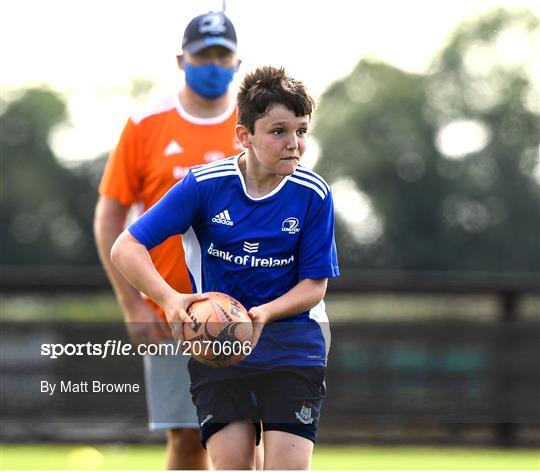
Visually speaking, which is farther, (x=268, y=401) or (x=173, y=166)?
(x=173, y=166)

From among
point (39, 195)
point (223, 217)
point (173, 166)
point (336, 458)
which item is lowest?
point (223, 217)

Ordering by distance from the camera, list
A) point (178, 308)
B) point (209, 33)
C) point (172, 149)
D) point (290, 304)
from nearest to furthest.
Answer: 1. point (178, 308)
2. point (290, 304)
3. point (209, 33)
4. point (172, 149)

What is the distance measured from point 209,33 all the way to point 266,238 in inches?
52.2

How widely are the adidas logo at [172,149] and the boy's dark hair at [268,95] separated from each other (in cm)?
97

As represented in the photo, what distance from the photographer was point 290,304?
4.61 meters

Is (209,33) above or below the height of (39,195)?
below

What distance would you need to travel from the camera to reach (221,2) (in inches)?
244

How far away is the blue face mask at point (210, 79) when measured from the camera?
5660 millimetres

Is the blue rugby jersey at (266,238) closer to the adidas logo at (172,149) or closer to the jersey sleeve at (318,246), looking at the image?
the jersey sleeve at (318,246)

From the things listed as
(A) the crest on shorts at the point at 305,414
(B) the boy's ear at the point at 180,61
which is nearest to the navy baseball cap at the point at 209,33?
(B) the boy's ear at the point at 180,61

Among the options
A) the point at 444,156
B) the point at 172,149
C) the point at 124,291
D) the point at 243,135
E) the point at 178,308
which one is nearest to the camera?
the point at 178,308

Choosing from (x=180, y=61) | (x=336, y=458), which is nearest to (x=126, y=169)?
(x=180, y=61)

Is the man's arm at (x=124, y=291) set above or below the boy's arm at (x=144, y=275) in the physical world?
above

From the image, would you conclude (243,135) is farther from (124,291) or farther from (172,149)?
(124,291)
